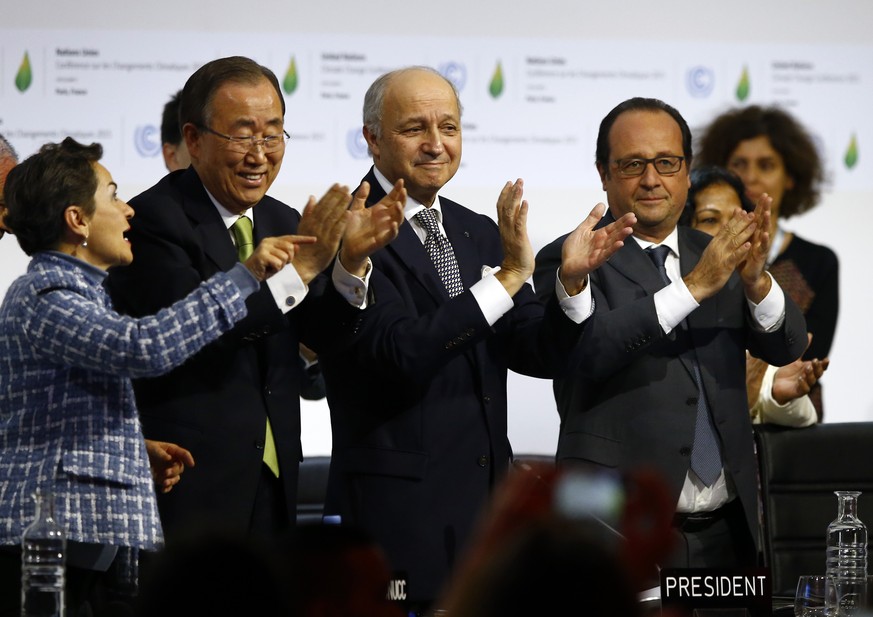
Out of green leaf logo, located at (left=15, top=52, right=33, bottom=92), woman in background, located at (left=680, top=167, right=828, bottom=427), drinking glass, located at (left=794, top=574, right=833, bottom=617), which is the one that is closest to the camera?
drinking glass, located at (left=794, top=574, right=833, bottom=617)

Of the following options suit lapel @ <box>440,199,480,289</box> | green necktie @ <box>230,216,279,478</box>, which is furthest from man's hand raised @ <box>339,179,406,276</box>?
suit lapel @ <box>440,199,480,289</box>

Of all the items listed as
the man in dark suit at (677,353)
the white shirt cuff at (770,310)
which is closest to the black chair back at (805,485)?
the man in dark suit at (677,353)

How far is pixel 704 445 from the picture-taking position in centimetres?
317

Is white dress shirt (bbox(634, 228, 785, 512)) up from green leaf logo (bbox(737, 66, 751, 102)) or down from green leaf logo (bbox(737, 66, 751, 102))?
down

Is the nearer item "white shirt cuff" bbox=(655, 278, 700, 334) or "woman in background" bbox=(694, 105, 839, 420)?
"white shirt cuff" bbox=(655, 278, 700, 334)

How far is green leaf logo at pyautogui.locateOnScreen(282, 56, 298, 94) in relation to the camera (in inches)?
193

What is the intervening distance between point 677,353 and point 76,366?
1519 mm

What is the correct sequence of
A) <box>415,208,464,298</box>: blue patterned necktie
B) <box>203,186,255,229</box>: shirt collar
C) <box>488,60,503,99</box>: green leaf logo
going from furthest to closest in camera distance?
<box>488,60,503,99</box>: green leaf logo < <box>415,208,464,298</box>: blue patterned necktie < <box>203,186,255,229</box>: shirt collar

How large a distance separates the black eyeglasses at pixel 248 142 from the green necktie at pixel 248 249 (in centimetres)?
16

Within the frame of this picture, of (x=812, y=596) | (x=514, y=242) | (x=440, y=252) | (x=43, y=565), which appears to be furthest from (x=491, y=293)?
(x=43, y=565)

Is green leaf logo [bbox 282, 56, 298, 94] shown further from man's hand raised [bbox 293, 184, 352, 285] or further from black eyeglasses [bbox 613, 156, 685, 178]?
man's hand raised [bbox 293, 184, 352, 285]

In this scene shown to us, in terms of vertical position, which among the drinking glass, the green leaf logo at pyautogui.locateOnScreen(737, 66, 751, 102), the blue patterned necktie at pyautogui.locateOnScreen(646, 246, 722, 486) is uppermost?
the green leaf logo at pyautogui.locateOnScreen(737, 66, 751, 102)

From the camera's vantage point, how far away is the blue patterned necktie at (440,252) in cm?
300

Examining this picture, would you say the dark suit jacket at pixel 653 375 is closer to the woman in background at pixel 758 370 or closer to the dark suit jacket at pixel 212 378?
the woman in background at pixel 758 370
